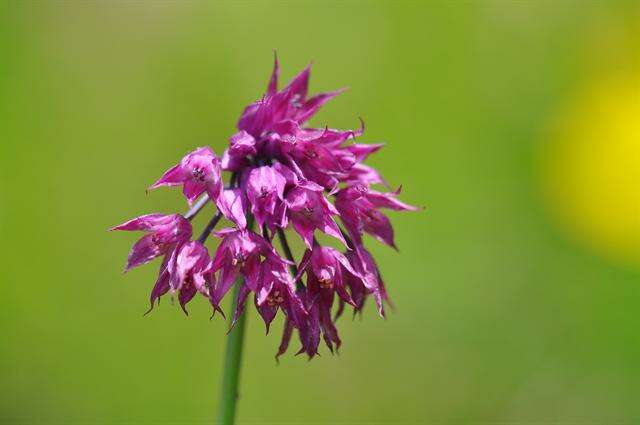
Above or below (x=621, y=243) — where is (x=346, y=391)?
below

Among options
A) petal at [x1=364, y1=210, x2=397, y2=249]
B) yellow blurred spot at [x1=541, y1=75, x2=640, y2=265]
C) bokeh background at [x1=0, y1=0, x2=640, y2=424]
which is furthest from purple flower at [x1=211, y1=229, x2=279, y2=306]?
yellow blurred spot at [x1=541, y1=75, x2=640, y2=265]

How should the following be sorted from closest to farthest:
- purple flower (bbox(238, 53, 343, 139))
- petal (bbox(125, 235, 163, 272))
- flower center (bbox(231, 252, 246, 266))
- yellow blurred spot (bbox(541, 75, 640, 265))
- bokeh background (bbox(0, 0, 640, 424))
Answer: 1. flower center (bbox(231, 252, 246, 266))
2. petal (bbox(125, 235, 163, 272))
3. purple flower (bbox(238, 53, 343, 139))
4. bokeh background (bbox(0, 0, 640, 424))
5. yellow blurred spot (bbox(541, 75, 640, 265))

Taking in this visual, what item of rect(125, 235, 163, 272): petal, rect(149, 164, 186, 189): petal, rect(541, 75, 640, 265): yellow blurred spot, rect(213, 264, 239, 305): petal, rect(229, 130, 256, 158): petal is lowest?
rect(213, 264, 239, 305): petal

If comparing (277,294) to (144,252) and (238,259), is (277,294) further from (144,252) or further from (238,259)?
(144,252)

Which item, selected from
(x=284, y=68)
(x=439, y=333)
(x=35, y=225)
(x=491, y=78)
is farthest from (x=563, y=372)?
(x=35, y=225)

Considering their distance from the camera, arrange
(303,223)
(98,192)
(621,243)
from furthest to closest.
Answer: (621,243), (98,192), (303,223)

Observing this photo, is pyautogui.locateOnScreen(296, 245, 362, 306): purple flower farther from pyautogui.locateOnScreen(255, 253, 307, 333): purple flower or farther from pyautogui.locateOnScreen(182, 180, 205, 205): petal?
pyautogui.locateOnScreen(182, 180, 205, 205): petal

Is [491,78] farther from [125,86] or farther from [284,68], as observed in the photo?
[125,86]

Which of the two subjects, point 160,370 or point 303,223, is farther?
point 160,370
